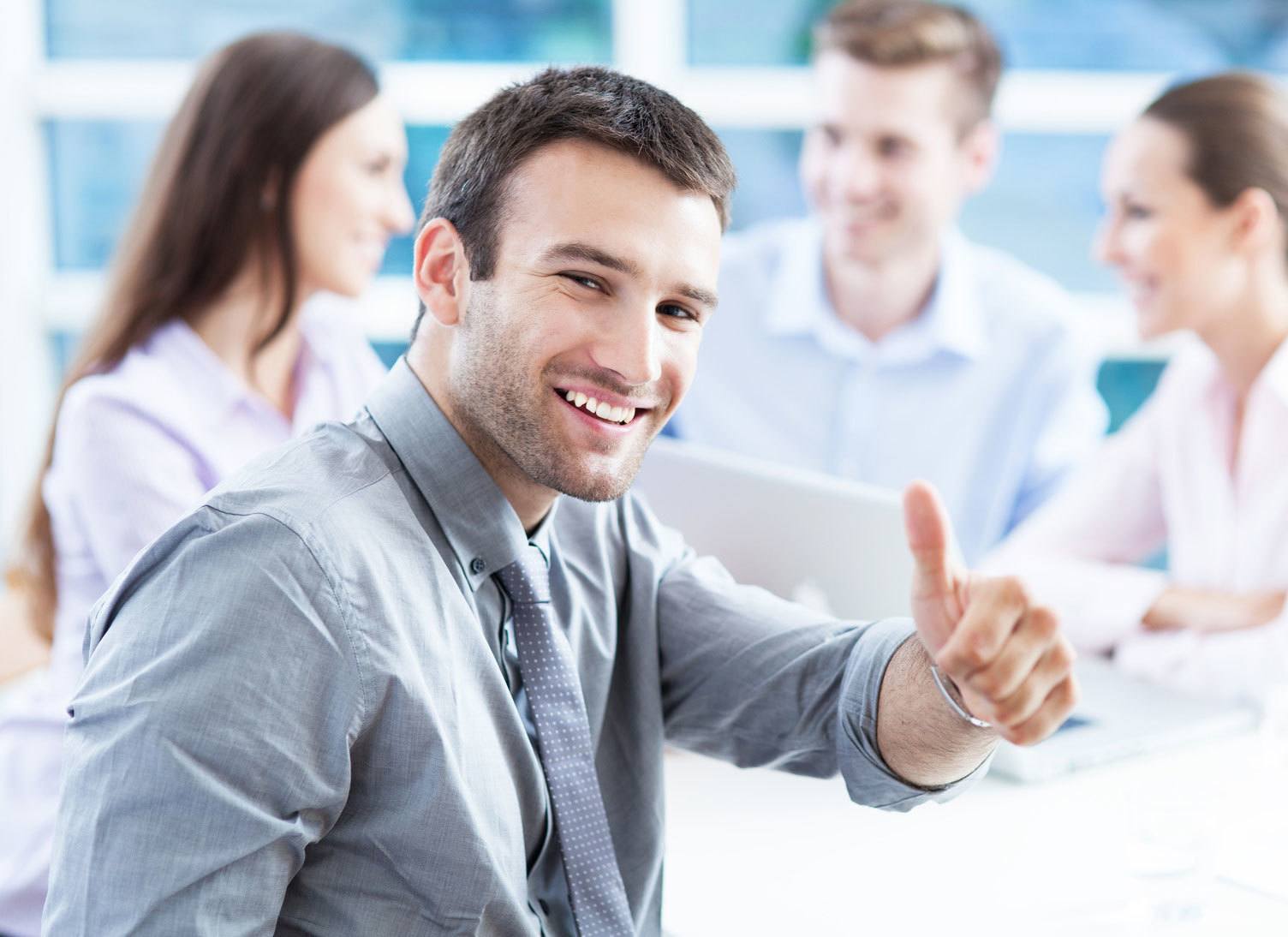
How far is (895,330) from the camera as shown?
111 inches

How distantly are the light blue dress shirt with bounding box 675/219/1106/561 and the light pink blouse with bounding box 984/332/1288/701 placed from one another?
10.8 inches

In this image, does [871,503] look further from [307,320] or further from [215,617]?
[307,320]

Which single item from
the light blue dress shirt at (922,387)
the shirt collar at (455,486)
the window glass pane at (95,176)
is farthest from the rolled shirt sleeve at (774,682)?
the window glass pane at (95,176)

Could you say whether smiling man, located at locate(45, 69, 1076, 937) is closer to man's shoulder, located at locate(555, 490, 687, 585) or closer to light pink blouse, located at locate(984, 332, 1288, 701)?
man's shoulder, located at locate(555, 490, 687, 585)

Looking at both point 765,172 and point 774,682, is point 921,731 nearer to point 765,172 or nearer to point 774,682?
point 774,682

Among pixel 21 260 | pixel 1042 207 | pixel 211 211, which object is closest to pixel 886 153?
pixel 211 211

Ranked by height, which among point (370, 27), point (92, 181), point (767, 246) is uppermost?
point (370, 27)

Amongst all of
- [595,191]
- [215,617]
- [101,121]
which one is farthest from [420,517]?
[101,121]

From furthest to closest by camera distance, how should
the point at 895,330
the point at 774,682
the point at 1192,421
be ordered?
the point at 895,330, the point at 1192,421, the point at 774,682

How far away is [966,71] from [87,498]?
195 cm

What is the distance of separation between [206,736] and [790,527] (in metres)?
0.83

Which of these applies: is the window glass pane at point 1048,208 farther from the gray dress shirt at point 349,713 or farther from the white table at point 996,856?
the gray dress shirt at point 349,713

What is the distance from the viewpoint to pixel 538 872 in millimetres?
1204

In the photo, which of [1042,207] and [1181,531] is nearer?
[1181,531]
